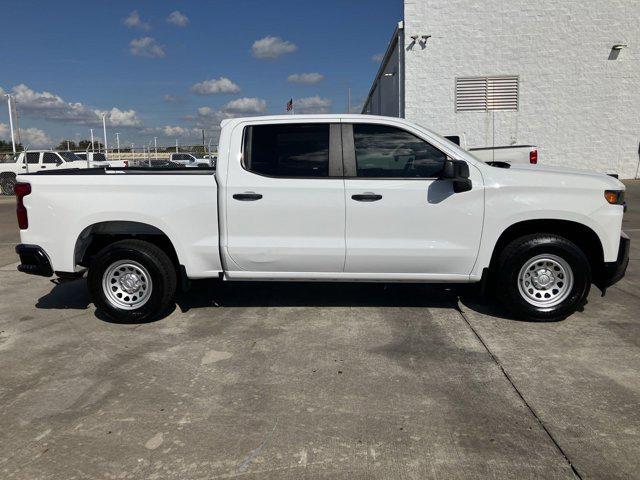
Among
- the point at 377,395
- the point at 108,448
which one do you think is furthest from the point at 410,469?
the point at 108,448

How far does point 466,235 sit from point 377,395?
1922 mm

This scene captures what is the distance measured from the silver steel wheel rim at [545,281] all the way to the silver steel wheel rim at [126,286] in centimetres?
366

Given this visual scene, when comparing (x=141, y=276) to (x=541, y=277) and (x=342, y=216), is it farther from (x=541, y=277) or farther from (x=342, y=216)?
(x=541, y=277)

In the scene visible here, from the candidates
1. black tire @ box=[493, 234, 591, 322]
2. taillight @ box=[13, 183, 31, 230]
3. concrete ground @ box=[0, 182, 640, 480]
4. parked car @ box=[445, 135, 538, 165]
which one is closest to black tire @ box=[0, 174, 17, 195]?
concrete ground @ box=[0, 182, 640, 480]

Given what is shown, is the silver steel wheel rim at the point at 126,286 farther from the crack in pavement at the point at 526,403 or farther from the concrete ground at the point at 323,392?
the crack in pavement at the point at 526,403

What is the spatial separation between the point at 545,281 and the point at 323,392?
263cm

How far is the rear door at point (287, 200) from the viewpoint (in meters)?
4.81

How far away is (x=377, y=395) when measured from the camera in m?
3.59

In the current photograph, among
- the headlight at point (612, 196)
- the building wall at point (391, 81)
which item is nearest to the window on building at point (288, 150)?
the headlight at point (612, 196)

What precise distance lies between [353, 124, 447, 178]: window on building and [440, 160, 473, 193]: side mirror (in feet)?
0.54

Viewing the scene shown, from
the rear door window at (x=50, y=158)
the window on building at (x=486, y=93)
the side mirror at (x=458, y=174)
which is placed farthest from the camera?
the rear door window at (x=50, y=158)

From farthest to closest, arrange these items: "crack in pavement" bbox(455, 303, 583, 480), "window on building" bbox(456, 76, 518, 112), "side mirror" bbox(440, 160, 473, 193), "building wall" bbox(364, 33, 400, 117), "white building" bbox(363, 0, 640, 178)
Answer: "building wall" bbox(364, 33, 400, 117), "window on building" bbox(456, 76, 518, 112), "white building" bbox(363, 0, 640, 178), "side mirror" bbox(440, 160, 473, 193), "crack in pavement" bbox(455, 303, 583, 480)

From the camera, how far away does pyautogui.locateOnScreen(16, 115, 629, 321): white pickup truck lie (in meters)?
4.77

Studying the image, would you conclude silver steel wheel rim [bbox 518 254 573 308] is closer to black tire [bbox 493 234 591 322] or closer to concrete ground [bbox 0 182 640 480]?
black tire [bbox 493 234 591 322]
